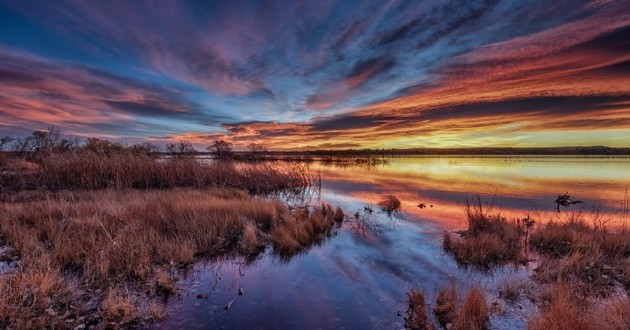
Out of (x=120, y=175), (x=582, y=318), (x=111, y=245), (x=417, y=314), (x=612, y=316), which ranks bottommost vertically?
(x=417, y=314)

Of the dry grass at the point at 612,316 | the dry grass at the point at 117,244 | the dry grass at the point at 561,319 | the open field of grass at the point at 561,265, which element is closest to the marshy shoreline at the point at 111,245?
the dry grass at the point at 117,244

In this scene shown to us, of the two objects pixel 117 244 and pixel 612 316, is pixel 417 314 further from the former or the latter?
pixel 117 244

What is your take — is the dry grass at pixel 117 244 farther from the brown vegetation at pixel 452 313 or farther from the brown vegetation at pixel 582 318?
the brown vegetation at pixel 582 318

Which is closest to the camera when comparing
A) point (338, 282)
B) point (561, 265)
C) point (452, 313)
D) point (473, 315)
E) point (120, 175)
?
point (473, 315)

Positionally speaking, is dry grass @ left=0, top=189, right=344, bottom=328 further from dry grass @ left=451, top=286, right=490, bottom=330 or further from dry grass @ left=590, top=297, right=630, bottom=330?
dry grass @ left=590, top=297, right=630, bottom=330

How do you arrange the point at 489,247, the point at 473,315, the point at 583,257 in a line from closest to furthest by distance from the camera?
the point at 473,315
the point at 583,257
the point at 489,247

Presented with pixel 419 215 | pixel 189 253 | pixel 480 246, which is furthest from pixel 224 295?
pixel 419 215

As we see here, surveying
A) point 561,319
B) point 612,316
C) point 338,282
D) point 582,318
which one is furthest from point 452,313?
point 338,282

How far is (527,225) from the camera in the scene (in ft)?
40.7

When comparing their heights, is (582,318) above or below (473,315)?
above

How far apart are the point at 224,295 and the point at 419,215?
464 inches

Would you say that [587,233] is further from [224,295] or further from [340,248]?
[224,295]

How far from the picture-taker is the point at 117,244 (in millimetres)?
8195

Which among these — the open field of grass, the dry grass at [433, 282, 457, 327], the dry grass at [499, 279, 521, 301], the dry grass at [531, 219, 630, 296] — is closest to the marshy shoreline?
the dry grass at [433, 282, 457, 327]
